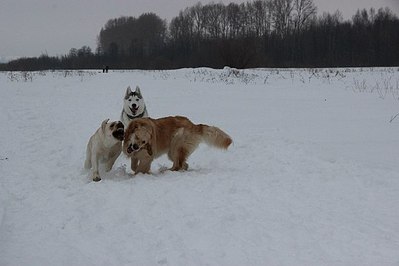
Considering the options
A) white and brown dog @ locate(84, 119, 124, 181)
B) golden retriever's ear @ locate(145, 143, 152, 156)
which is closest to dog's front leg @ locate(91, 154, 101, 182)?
white and brown dog @ locate(84, 119, 124, 181)

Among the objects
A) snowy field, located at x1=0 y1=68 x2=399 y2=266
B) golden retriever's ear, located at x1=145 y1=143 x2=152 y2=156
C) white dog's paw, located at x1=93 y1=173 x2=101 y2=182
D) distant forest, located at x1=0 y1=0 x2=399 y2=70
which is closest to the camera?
→ snowy field, located at x1=0 y1=68 x2=399 y2=266

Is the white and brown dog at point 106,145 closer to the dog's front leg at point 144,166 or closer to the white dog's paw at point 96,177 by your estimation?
the white dog's paw at point 96,177

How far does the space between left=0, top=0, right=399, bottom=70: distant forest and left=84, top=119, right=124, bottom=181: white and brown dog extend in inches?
1572

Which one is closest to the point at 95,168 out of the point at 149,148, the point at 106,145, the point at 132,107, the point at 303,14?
the point at 106,145

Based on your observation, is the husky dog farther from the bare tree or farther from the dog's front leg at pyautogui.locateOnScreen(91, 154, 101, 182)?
the bare tree

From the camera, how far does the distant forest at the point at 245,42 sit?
4994 centimetres

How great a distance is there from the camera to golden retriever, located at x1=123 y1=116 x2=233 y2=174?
248 inches

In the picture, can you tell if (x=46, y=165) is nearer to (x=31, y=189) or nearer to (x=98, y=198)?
(x=31, y=189)

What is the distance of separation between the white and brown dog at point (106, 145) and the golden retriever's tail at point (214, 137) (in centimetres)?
132

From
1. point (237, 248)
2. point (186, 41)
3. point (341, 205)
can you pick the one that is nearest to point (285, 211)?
point (341, 205)

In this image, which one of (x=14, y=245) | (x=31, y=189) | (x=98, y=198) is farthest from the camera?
(x=31, y=189)

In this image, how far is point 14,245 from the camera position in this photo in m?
3.92

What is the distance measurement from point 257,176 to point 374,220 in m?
1.98

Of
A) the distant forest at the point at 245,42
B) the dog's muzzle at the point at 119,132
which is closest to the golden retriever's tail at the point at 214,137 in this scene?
the dog's muzzle at the point at 119,132
